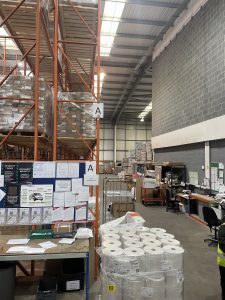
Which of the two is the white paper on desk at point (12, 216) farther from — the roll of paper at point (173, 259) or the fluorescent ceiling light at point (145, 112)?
the fluorescent ceiling light at point (145, 112)

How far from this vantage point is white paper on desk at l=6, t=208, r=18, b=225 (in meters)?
3.59

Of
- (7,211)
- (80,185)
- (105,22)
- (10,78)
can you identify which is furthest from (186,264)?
(105,22)

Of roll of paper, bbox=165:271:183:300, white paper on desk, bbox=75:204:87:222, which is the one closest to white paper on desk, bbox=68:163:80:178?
white paper on desk, bbox=75:204:87:222

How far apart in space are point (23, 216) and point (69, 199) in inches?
26.5

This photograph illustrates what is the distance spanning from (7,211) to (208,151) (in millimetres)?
6582

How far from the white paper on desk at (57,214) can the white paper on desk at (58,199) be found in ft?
0.20

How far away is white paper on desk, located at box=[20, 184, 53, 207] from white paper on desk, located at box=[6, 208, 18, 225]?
134 mm

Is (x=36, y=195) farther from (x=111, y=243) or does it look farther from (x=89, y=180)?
(x=111, y=243)

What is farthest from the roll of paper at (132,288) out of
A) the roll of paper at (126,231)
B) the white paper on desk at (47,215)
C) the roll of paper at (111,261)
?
the white paper on desk at (47,215)

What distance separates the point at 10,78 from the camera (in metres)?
4.36

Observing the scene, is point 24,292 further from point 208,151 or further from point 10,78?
point 208,151

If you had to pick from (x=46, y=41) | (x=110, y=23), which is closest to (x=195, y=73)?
(x=110, y=23)

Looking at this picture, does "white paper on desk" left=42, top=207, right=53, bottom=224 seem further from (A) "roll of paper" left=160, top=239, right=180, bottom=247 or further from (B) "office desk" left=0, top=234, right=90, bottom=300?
(A) "roll of paper" left=160, top=239, right=180, bottom=247

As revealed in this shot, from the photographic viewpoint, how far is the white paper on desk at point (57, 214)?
12.2 feet
